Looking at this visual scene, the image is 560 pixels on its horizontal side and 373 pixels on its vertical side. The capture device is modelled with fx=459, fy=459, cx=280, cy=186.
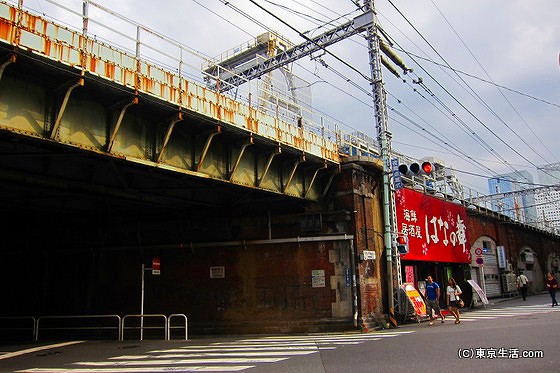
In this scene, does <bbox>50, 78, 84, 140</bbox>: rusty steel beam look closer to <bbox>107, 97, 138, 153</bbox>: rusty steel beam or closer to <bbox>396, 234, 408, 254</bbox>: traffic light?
<bbox>107, 97, 138, 153</bbox>: rusty steel beam

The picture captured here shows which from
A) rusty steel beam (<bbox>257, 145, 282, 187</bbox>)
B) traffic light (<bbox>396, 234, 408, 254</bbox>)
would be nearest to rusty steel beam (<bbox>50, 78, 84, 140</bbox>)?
rusty steel beam (<bbox>257, 145, 282, 187</bbox>)

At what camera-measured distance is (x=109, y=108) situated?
11.1m

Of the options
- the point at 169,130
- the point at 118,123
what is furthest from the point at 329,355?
the point at 118,123

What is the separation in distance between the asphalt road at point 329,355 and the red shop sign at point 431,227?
26.5 ft

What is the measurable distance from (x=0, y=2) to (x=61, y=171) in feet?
17.9

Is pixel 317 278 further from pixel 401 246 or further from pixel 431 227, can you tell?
pixel 431 227

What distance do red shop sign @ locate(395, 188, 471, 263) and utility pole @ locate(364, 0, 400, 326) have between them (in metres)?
2.37

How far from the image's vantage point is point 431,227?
24.5m

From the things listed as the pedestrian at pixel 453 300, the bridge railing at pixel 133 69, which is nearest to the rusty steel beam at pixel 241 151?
the bridge railing at pixel 133 69

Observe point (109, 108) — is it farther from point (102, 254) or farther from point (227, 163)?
point (102, 254)

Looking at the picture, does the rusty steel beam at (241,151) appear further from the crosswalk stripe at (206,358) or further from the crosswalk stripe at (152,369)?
the crosswalk stripe at (152,369)

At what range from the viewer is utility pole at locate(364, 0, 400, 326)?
1873 cm

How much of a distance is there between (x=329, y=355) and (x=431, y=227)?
15.6 meters

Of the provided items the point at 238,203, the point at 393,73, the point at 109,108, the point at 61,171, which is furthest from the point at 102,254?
the point at 393,73
